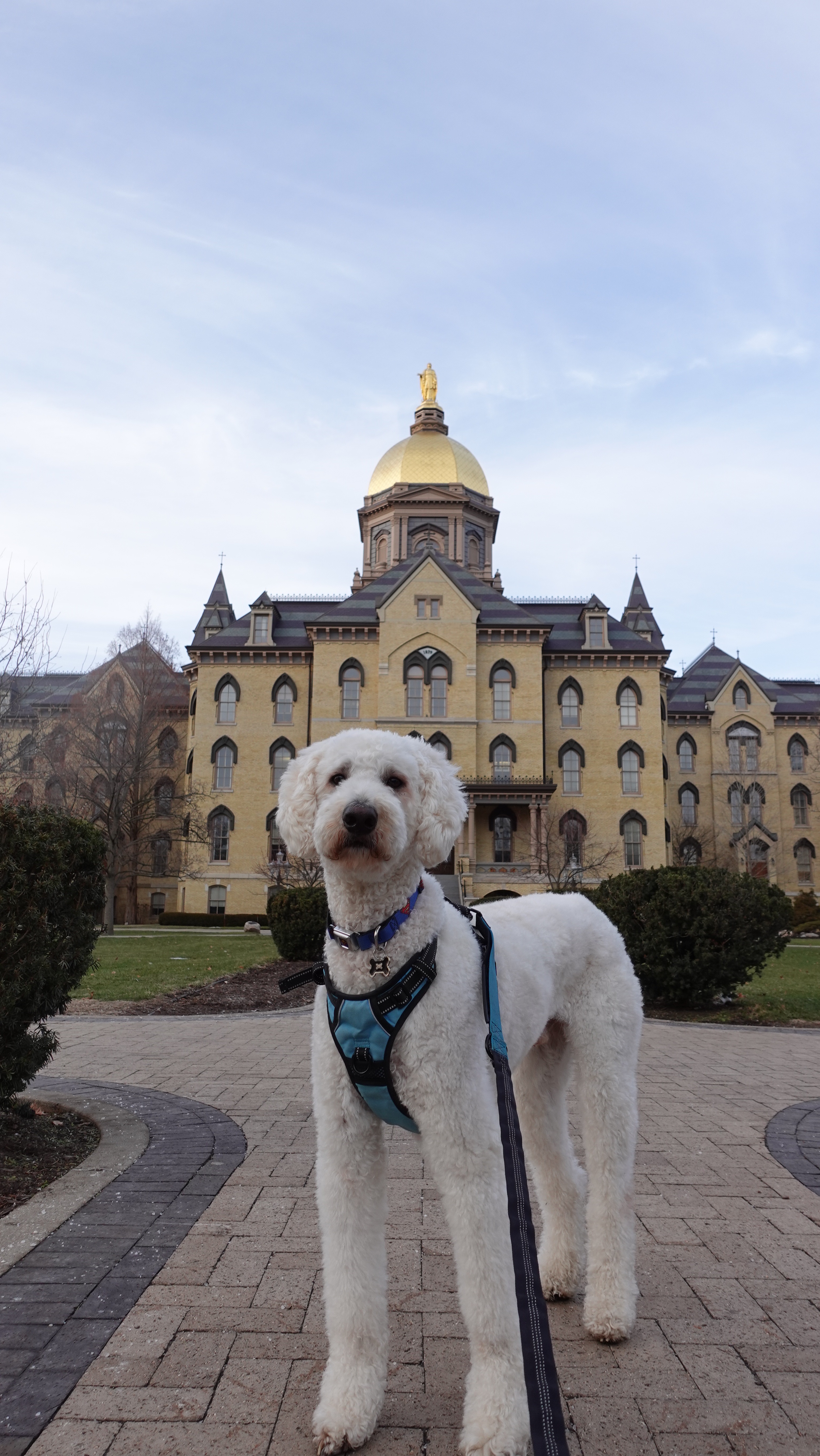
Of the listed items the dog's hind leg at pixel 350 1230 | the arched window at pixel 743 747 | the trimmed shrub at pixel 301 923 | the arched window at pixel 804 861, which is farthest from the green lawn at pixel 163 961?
the arched window at pixel 804 861

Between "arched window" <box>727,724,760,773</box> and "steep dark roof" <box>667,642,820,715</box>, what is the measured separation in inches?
77.6

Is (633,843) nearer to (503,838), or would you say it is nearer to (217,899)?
(503,838)

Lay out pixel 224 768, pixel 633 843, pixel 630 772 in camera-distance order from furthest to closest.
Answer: pixel 224 768 → pixel 630 772 → pixel 633 843

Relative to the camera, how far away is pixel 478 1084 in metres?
2.69

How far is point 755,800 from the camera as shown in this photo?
52031 millimetres

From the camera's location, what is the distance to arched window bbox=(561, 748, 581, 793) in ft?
153

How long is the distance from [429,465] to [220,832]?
26.1 metres

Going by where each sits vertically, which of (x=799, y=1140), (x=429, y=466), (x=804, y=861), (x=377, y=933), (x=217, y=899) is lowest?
(x=799, y=1140)

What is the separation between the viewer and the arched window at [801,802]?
52.2 meters

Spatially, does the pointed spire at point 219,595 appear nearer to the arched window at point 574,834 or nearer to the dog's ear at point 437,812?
the arched window at point 574,834

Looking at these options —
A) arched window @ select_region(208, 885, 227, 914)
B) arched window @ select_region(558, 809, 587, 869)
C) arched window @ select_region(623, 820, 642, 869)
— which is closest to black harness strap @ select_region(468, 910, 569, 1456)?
arched window @ select_region(558, 809, 587, 869)

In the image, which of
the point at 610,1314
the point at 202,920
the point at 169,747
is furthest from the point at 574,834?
the point at 610,1314

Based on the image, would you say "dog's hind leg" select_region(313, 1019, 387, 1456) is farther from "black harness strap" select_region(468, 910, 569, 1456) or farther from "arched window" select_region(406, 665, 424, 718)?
"arched window" select_region(406, 665, 424, 718)

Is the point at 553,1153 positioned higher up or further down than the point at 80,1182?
higher up
